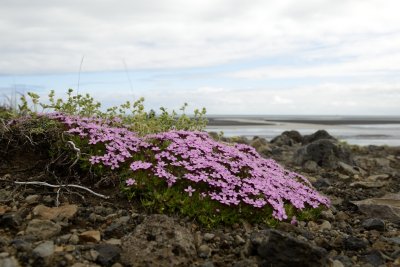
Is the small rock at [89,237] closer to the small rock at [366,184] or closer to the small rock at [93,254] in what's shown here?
the small rock at [93,254]

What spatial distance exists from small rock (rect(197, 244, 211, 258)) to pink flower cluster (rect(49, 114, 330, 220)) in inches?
34.7

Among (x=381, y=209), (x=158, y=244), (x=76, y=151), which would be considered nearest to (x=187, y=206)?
(x=158, y=244)

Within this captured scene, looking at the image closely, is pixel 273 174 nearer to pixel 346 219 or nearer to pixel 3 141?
pixel 346 219

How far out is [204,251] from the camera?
601cm

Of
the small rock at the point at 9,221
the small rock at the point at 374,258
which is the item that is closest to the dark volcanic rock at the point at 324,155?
the small rock at the point at 374,258

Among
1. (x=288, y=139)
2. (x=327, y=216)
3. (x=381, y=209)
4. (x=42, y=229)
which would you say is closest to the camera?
(x=42, y=229)

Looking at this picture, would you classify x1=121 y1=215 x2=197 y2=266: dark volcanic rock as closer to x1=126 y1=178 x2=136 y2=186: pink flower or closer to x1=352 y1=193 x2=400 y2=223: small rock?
x1=126 y1=178 x2=136 y2=186: pink flower

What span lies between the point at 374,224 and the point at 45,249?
211 inches

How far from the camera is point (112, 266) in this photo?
538 centimetres

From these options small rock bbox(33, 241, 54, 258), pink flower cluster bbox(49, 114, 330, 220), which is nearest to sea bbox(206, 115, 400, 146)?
pink flower cluster bbox(49, 114, 330, 220)

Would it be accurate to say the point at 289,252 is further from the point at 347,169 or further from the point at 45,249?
the point at 347,169

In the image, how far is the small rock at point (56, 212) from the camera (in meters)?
6.31

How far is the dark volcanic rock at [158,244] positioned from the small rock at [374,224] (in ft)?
11.3

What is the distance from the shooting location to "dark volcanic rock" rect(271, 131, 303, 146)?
2125cm
